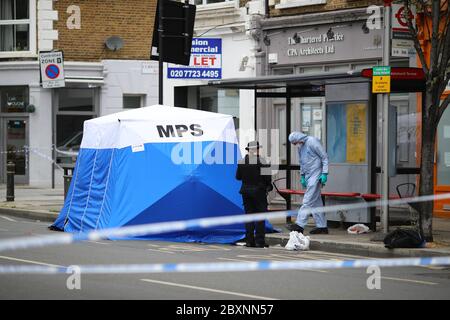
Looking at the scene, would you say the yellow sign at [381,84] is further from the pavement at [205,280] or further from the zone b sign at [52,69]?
the zone b sign at [52,69]

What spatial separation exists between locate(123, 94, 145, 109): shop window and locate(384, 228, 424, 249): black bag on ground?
62.9 feet

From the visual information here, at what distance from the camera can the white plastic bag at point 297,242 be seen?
14875 mm

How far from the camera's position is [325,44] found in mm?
22000

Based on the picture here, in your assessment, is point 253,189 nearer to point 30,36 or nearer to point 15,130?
point 15,130

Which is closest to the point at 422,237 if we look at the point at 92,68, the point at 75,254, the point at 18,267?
the point at 75,254

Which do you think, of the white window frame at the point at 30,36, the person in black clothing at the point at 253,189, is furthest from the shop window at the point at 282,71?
the white window frame at the point at 30,36

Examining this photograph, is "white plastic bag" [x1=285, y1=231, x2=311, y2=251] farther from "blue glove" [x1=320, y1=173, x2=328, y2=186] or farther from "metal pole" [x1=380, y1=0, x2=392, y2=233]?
"blue glove" [x1=320, y1=173, x2=328, y2=186]

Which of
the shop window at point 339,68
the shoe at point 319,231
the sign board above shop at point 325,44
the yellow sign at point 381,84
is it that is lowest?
the shoe at point 319,231

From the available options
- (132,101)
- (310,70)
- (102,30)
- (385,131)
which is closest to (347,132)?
(385,131)

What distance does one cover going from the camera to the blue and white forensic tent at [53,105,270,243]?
16234mm

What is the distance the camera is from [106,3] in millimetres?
31969

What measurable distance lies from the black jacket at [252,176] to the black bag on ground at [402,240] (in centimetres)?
234

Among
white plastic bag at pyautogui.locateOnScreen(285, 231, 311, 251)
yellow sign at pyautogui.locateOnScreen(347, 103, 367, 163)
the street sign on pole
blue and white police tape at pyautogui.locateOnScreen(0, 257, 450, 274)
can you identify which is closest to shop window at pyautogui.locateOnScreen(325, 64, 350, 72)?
yellow sign at pyautogui.locateOnScreen(347, 103, 367, 163)
